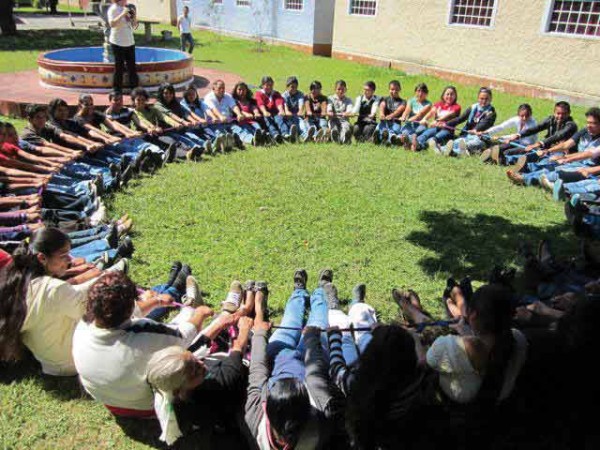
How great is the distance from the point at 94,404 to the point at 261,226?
2983mm

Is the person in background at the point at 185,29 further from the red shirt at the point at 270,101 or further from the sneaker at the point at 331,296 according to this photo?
the sneaker at the point at 331,296

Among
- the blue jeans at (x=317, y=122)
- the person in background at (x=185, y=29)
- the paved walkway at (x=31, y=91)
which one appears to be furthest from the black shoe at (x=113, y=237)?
the person in background at (x=185, y=29)

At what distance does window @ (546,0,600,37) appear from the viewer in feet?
39.1

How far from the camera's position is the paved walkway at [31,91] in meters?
9.86

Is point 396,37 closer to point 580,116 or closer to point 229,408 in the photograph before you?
point 580,116

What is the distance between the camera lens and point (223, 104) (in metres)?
9.12

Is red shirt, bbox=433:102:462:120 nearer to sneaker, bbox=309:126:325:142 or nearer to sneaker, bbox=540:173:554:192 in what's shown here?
sneaker, bbox=309:126:325:142

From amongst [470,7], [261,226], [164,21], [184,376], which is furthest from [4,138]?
[164,21]

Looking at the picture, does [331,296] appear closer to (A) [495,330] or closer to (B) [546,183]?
(A) [495,330]

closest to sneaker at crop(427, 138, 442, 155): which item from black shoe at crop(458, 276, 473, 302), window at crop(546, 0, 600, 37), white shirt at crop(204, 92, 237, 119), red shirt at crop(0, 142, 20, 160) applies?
white shirt at crop(204, 92, 237, 119)

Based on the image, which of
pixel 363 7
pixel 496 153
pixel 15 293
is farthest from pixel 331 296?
pixel 363 7

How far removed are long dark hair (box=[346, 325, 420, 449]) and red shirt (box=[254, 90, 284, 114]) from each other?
7.47 meters

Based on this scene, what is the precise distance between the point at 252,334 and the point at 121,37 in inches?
356

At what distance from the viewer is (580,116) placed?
1130 cm
